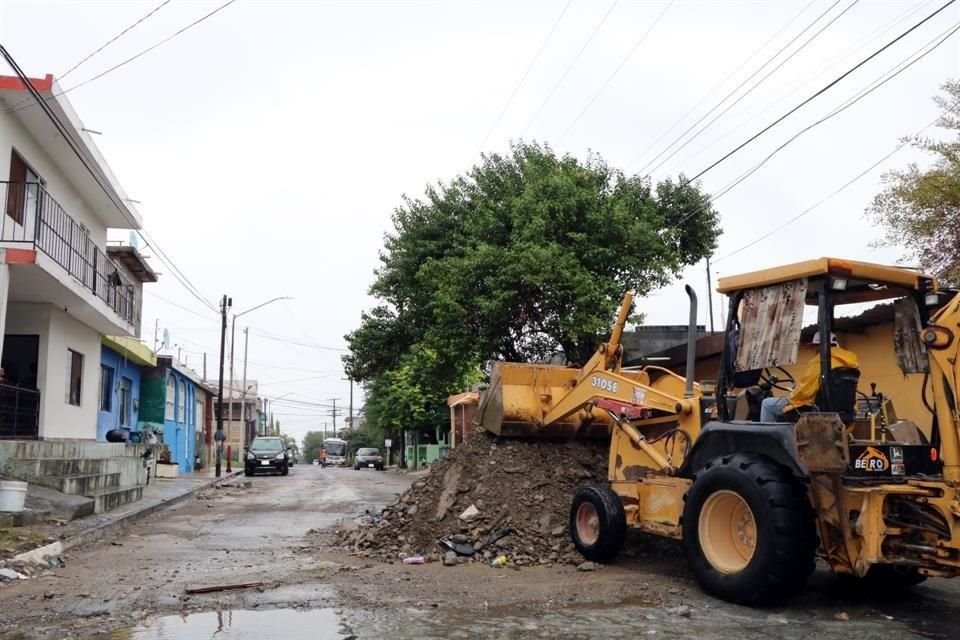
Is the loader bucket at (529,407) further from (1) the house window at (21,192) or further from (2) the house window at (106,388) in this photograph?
(2) the house window at (106,388)

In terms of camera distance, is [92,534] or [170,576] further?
[92,534]

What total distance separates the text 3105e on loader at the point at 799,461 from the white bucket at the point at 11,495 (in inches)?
322

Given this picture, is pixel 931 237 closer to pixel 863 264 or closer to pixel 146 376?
pixel 863 264

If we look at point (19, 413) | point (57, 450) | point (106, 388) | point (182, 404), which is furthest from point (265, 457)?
point (57, 450)

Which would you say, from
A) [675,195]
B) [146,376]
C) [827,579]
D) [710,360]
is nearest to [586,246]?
[710,360]

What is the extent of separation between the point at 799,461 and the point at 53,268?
13987 millimetres

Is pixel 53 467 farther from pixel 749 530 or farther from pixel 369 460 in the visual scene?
pixel 369 460

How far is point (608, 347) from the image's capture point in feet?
33.7

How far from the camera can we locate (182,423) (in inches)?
1588

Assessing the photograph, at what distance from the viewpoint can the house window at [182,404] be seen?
129 feet

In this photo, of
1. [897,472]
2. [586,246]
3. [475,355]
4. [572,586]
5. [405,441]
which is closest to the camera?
[897,472]

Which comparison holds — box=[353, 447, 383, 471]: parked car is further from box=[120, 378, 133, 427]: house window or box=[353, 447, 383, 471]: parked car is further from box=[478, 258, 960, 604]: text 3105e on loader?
box=[478, 258, 960, 604]: text 3105e on loader

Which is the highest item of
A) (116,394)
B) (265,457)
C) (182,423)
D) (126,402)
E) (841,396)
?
(116,394)

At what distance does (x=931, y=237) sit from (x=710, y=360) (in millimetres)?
5005
